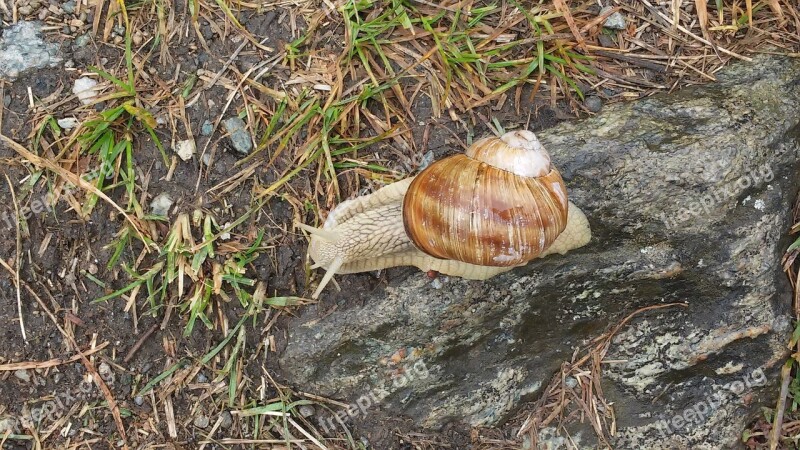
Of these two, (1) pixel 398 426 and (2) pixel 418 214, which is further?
(1) pixel 398 426

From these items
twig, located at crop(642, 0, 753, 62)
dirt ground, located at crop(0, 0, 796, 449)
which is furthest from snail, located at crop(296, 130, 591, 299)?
twig, located at crop(642, 0, 753, 62)

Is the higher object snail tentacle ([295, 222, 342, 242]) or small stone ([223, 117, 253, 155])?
small stone ([223, 117, 253, 155])

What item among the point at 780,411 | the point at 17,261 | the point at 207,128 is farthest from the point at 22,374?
the point at 780,411

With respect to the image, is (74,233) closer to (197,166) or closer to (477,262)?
(197,166)

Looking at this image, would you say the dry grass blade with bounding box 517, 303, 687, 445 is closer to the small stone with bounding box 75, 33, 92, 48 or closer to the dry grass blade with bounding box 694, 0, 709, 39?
the dry grass blade with bounding box 694, 0, 709, 39

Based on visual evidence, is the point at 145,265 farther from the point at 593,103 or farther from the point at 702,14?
the point at 702,14

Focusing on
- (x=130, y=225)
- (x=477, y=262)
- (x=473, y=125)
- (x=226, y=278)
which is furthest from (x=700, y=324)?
(x=130, y=225)
